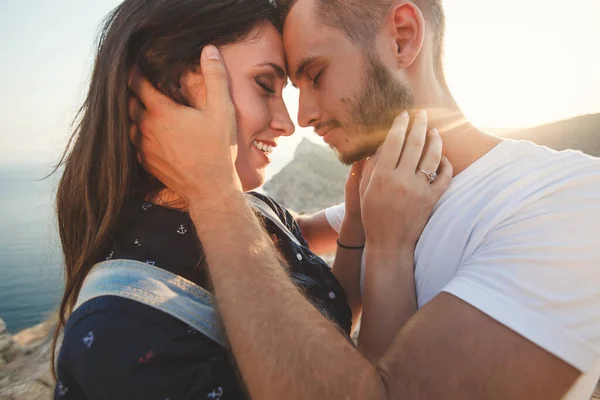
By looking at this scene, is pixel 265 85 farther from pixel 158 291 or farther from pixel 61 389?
pixel 61 389

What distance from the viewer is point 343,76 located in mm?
2043

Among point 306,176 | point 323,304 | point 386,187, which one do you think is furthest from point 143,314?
point 306,176

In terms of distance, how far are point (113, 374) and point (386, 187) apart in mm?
1295

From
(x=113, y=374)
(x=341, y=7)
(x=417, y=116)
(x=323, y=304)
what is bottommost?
(x=323, y=304)

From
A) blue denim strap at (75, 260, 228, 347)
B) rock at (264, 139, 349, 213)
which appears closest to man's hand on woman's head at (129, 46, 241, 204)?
blue denim strap at (75, 260, 228, 347)

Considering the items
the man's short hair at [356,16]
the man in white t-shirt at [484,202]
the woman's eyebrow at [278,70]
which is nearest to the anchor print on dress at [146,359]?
the man in white t-shirt at [484,202]

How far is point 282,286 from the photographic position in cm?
120

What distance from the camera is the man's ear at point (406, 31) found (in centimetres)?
200

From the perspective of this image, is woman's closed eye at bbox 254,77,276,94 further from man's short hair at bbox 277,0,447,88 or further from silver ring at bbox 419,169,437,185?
silver ring at bbox 419,169,437,185

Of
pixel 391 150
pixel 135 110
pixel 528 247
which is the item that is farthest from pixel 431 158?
pixel 135 110

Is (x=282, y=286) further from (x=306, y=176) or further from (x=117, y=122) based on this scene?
(x=306, y=176)

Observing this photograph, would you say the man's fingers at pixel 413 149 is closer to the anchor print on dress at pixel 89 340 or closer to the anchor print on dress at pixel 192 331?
the anchor print on dress at pixel 192 331

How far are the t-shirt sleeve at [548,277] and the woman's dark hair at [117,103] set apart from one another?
1494 millimetres

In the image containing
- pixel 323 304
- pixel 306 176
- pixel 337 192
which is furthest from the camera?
pixel 306 176
